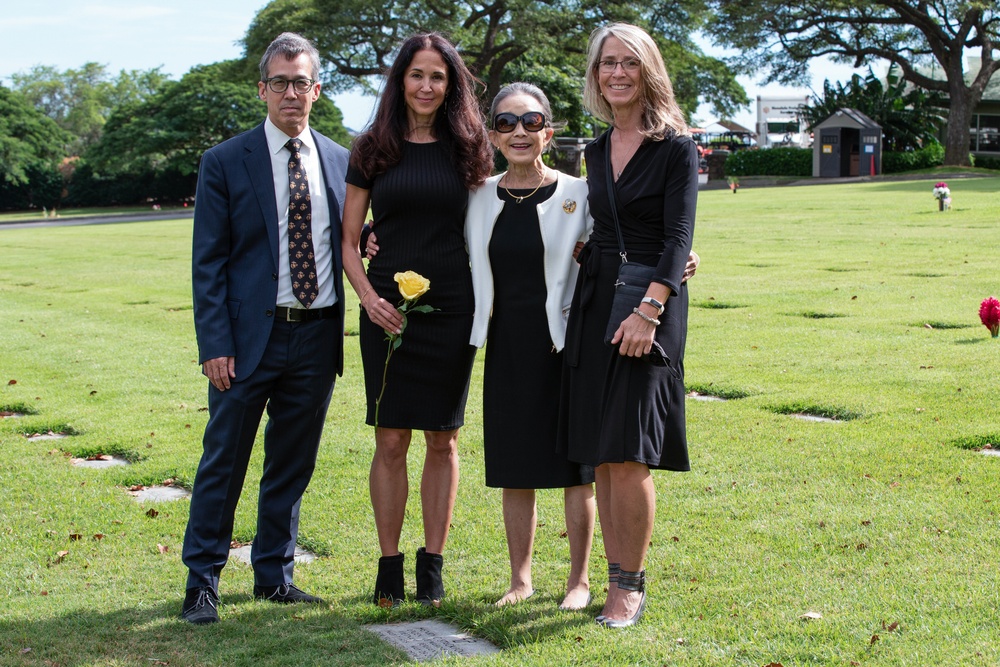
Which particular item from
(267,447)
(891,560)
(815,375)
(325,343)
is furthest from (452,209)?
(815,375)

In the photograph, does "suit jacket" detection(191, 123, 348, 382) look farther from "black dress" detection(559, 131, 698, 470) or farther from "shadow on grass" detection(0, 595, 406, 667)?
"black dress" detection(559, 131, 698, 470)

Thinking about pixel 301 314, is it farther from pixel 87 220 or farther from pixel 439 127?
pixel 87 220

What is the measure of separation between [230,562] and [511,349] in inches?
67.5

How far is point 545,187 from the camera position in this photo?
3.94 m

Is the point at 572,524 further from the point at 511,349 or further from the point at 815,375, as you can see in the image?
the point at 815,375

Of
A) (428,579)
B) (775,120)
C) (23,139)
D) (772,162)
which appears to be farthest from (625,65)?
(775,120)

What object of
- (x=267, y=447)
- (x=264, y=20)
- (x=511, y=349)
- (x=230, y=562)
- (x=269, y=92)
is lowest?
(x=230, y=562)

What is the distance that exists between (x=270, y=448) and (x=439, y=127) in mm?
1456

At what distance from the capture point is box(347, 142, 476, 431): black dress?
13.1 ft

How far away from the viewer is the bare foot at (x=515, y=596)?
397 cm

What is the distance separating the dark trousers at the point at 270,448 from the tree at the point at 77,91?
324 feet

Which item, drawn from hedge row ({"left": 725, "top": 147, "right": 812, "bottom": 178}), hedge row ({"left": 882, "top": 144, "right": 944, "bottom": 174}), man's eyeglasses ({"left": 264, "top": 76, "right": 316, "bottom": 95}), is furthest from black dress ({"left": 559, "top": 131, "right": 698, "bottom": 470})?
hedge row ({"left": 725, "top": 147, "right": 812, "bottom": 178})

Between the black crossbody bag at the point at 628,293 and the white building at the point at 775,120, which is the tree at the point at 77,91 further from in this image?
the black crossbody bag at the point at 628,293

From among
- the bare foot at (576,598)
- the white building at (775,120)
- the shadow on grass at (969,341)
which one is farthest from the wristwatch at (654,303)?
the white building at (775,120)
